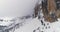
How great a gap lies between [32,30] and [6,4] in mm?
336

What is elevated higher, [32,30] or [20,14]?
[20,14]

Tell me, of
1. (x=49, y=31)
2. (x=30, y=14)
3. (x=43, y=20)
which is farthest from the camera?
(x=30, y=14)

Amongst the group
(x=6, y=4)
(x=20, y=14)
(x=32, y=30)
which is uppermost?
(x=6, y=4)

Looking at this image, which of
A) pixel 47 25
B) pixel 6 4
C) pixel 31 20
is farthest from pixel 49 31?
pixel 6 4

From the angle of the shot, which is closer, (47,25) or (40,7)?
(47,25)

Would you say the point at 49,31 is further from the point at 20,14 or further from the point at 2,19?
the point at 2,19

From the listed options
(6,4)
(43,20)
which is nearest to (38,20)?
(43,20)

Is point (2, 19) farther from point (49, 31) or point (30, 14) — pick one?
point (49, 31)

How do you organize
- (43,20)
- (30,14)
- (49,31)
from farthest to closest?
(30,14) → (43,20) → (49,31)

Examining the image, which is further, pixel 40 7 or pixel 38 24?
pixel 40 7

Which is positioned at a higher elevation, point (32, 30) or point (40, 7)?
point (40, 7)

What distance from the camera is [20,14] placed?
47.1 inches

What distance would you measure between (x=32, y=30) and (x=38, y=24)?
0.08m

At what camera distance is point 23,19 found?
3.95 feet
